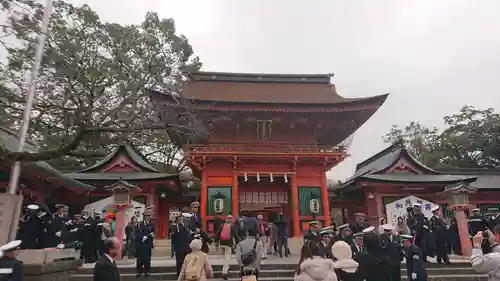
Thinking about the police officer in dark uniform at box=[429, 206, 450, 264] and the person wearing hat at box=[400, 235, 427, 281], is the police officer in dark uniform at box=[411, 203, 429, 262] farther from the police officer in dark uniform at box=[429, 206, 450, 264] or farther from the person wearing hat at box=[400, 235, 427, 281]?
the person wearing hat at box=[400, 235, 427, 281]

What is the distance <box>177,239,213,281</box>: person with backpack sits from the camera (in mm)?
5609

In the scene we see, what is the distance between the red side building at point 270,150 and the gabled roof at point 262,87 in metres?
0.29

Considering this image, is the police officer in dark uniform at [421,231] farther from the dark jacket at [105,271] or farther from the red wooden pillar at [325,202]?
the dark jacket at [105,271]

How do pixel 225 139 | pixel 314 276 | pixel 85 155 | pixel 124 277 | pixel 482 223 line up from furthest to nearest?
pixel 225 139
pixel 482 223
pixel 124 277
pixel 85 155
pixel 314 276

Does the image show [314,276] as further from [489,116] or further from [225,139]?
[489,116]

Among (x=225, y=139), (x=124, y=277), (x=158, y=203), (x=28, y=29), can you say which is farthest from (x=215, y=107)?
(x=28, y=29)

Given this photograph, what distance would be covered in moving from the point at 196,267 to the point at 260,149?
14557mm

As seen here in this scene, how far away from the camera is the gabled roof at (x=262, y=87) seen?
22203mm

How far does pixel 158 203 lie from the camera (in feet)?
69.1

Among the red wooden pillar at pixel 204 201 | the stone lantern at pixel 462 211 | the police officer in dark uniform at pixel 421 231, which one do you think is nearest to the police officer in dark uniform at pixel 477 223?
the stone lantern at pixel 462 211

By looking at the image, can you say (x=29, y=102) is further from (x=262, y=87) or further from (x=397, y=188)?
(x=397, y=188)

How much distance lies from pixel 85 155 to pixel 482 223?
12059 millimetres

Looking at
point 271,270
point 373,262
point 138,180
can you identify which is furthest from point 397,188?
point 373,262

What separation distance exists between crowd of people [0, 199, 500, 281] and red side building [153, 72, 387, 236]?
4567mm
